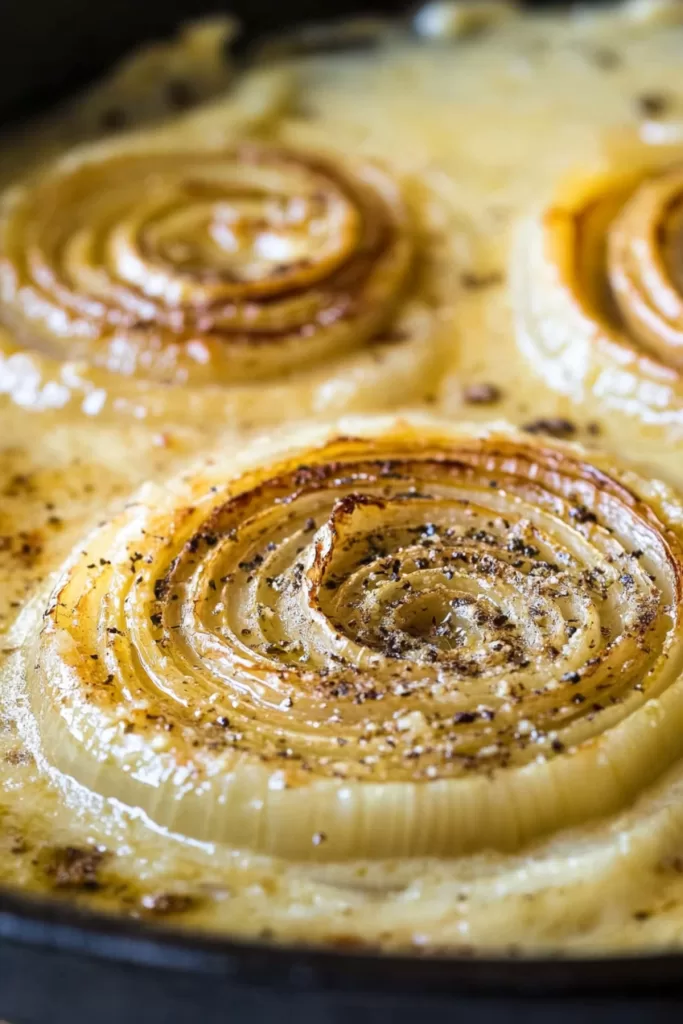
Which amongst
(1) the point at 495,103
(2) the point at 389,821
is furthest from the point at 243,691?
(1) the point at 495,103

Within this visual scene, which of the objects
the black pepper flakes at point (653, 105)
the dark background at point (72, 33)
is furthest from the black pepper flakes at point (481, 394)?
the dark background at point (72, 33)

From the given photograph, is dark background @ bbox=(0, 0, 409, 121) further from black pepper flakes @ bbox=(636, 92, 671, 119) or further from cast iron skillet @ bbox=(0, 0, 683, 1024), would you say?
cast iron skillet @ bbox=(0, 0, 683, 1024)

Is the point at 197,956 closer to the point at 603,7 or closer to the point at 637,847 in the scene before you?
the point at 637,847

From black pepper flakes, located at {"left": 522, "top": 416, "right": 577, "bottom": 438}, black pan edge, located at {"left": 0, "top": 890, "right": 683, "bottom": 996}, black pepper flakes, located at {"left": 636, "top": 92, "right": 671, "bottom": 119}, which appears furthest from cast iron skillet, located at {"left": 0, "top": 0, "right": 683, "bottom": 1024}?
black pepper flakes, located at {"left": 636, "top": 92, "right": 671, "bottom": 119}

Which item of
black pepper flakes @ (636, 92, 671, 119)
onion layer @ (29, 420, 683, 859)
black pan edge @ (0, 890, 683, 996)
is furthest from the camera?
black pepper flakes @ (636, 92, 671, 119)

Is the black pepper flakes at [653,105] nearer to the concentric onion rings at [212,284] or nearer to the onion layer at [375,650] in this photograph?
the concentric onion rings at [212,284]
